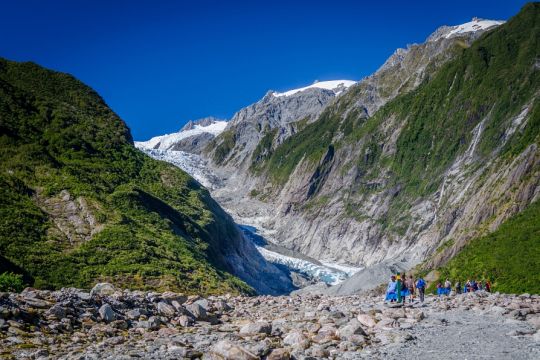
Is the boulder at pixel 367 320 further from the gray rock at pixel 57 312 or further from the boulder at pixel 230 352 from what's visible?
the gray rock at pixel 57 312

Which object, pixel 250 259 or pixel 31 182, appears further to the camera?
pixel 250 259

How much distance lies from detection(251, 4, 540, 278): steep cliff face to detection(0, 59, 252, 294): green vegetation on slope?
4049cm

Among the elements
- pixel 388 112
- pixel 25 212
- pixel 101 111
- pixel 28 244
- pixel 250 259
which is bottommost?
pixel 250 259

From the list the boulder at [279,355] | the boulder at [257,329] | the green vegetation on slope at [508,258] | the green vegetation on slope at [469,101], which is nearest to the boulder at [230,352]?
the boulder at [279,355]

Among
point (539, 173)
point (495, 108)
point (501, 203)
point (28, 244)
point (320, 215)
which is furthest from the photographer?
point (320, 215)

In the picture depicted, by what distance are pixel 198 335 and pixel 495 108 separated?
129 meters

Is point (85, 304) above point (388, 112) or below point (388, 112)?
below

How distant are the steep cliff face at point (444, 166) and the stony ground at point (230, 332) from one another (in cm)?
5422

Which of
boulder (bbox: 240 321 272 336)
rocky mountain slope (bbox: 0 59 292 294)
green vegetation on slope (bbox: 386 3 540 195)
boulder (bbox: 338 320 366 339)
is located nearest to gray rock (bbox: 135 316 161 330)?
boulder (bbox: 240 321 272 336)

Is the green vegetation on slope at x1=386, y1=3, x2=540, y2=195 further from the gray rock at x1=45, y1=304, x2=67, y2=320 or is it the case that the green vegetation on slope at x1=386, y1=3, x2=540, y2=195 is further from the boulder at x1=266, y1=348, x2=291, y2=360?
the gray rock at x1=45, y1=304, x2=67, y2=320

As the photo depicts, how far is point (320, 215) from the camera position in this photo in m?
190

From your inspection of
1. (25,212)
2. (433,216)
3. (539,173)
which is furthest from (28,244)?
(433,216)

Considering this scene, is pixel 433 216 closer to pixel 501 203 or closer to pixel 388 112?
pixel 501 203

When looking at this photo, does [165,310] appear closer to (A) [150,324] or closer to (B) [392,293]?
(A) [150,324]
